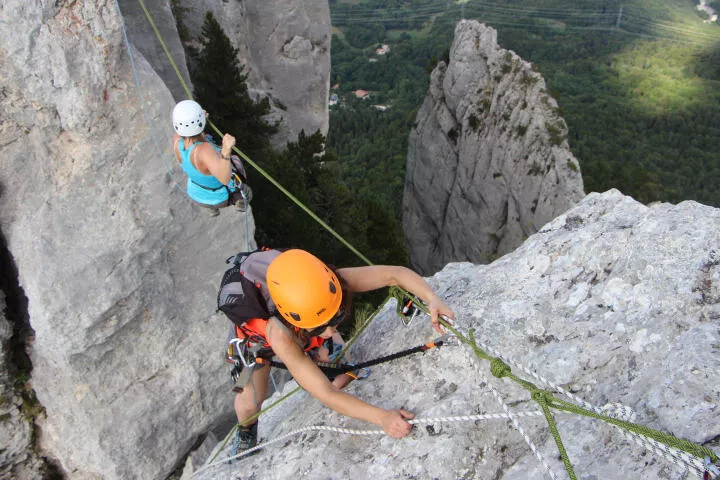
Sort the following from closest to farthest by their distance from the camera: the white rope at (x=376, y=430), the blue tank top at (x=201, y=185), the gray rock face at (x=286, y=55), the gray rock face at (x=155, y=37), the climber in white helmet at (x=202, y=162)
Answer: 1. the white rope at (x=376, y=430)
2. the climber in white helmet at (x=202, y=162)
3. the blue tank top at (x=201, y=185)
4. the gray rock face at (x=155, y=37)
5. the gray rock face at (x=286, y=55)

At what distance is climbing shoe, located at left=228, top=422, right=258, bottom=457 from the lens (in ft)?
12.5

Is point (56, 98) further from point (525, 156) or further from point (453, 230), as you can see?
point (453, 230)

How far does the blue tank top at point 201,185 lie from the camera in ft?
17.0

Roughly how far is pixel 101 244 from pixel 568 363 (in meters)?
5.41

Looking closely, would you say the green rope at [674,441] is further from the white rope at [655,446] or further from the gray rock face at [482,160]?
the gray rock face at [482,160]

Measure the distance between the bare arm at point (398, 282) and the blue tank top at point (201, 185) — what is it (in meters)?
2.33

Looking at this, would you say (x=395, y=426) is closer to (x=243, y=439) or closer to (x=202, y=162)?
(x=243, y=439)

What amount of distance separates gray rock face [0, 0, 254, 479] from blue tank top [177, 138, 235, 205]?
1132mm

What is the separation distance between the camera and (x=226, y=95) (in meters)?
12.8

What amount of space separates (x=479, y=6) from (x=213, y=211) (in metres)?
91.8

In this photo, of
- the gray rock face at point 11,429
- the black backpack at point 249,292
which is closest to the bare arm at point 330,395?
the black backpack at point 249,292

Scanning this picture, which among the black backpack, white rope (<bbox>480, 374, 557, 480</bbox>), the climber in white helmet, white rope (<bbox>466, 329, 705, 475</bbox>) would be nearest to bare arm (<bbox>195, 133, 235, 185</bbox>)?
the climber in white helmet

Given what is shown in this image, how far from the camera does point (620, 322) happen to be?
2936 millimetres

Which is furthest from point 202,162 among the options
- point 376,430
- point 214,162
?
point 376,430
